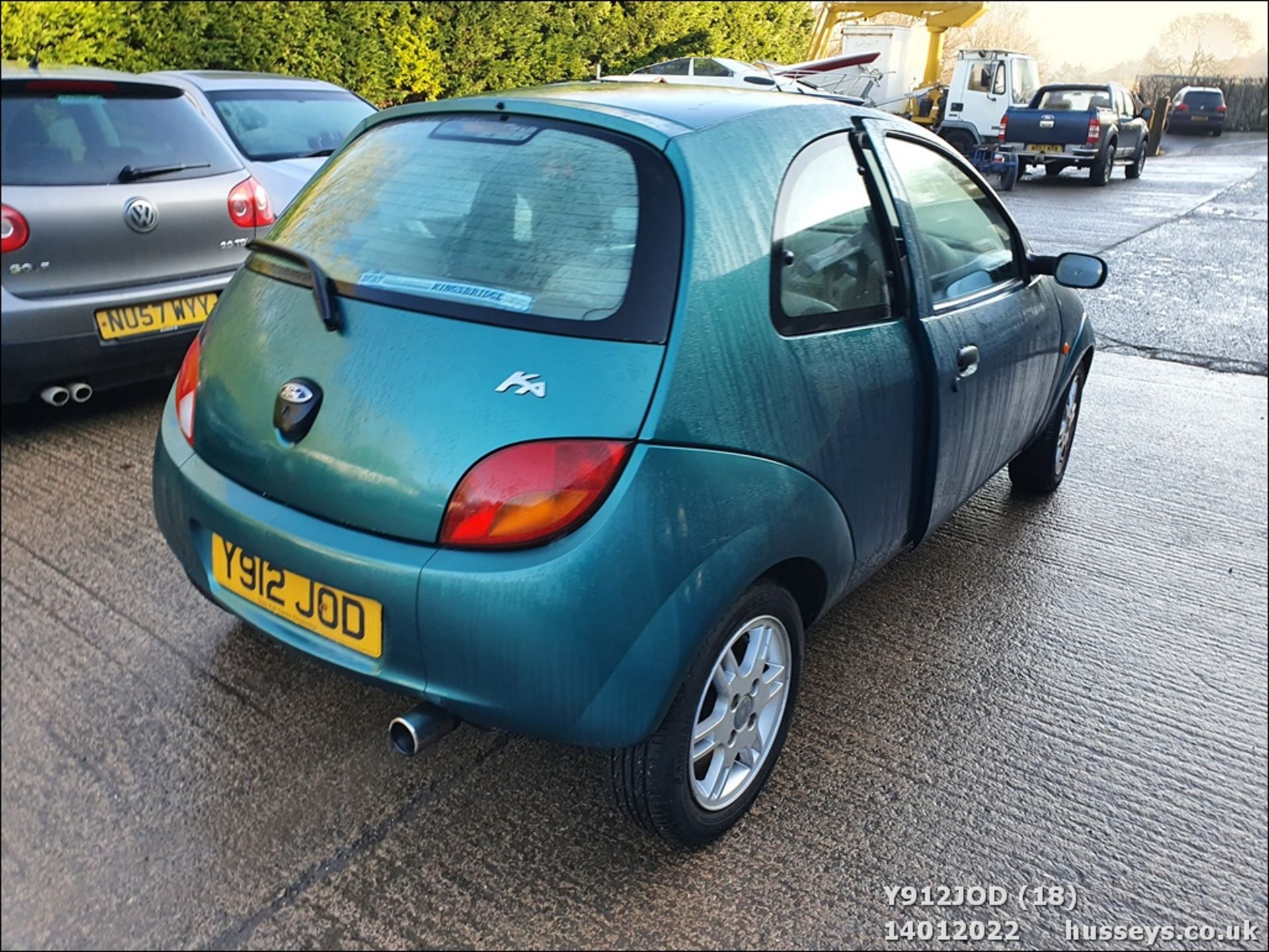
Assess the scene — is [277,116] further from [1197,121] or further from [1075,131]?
[1197,121]

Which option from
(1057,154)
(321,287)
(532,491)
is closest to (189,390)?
(321,287)

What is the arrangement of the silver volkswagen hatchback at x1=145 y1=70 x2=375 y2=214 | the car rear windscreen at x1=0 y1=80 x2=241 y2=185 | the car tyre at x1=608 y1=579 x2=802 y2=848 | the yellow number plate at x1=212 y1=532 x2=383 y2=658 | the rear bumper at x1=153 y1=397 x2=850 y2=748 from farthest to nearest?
the silver volkswagen hatchback at x1=145 y1=70 x2=375 y2=214 → the car rear windscreen at x1=0 y1=80 x2=241 y2=185 → the car tyre at x1=608 y1=579 x2=802 y2=848 → the yellow number plate at x1=212 y1=532 x2=383 y2=658 → the rear bumper at x1=153 y1=397 x2=850 y2=748

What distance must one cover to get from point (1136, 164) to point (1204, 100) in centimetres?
1684

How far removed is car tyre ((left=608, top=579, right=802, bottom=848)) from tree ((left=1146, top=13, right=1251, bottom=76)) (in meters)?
28.0

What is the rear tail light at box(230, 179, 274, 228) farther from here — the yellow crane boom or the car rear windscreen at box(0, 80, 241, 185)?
the yellow crane boom

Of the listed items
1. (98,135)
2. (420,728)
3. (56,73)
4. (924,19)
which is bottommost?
(420,728)

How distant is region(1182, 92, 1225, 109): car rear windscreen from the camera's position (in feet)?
105

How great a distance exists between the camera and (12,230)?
9.44ft

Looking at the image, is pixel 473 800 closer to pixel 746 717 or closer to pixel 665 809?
pixel 665 809

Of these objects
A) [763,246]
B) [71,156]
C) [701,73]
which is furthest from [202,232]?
[701,73]

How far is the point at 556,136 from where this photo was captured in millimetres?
2176

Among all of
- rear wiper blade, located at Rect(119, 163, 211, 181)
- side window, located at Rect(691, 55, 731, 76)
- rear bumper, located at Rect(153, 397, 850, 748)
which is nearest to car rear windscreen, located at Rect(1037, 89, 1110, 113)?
side window, located at Rect(691, 55, 731, 76)

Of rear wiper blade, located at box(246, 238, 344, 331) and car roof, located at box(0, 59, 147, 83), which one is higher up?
car roof, located at box(0, 59, 147, 83)

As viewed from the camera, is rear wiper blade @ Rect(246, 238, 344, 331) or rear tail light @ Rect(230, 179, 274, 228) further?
rear tail light @ Rect(230, 179, 274, 228)
